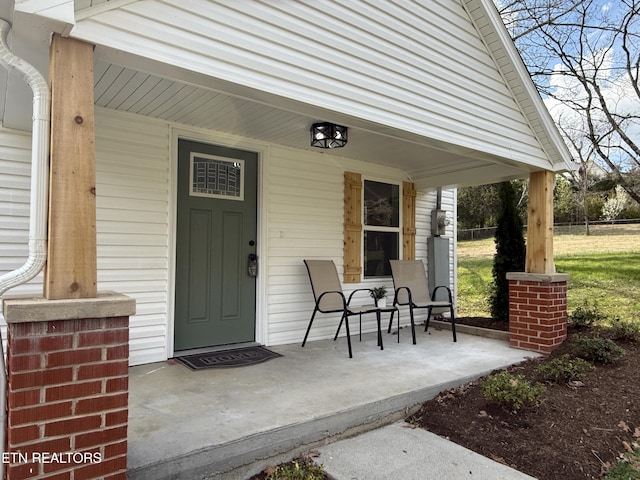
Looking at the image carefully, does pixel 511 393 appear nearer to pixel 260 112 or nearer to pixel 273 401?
pixel 273 401

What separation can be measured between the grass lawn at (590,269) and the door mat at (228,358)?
174 inches

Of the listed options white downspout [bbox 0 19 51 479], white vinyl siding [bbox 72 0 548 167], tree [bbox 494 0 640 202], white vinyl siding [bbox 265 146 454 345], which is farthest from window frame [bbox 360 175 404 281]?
tree [bbox 494 0 640 202]

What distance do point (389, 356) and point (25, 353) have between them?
9.51 feet

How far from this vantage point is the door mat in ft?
11.0

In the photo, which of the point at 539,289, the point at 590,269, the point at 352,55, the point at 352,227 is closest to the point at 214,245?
the point at 352,227

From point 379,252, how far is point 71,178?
3.98 meters

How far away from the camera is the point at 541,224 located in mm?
4285

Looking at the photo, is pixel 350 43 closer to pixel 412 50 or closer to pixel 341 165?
pixel 412 50

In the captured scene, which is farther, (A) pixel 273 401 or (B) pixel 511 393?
(B) pixel 511 393

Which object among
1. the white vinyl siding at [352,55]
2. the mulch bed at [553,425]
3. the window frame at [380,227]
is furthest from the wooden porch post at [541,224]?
the window frame at [380,227]

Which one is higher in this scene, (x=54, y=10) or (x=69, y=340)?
(x=54, y=10)

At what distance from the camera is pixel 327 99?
2527mm

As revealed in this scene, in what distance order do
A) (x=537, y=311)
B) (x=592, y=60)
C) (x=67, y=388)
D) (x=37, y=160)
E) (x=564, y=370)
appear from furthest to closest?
1. (x=592, y=60)
2. (x=537, y=311)
3. (x=564, y=370)
4. (x=37, y=160)
5. (x=67, y=388)

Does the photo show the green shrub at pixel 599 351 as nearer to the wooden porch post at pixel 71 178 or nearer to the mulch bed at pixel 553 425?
the mulch bed at pixel 553 425
